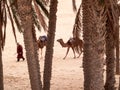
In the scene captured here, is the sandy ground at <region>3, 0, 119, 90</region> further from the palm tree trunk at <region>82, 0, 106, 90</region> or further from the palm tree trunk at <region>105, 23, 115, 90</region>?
the palm tree trunk at <region>82, 0, 106, 90</region>

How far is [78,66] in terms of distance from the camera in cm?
2416

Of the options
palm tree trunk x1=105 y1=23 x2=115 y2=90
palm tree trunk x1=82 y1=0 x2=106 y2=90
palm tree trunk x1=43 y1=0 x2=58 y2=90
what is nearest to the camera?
palm tree trunk x1=82 y1=0 x2=106 y2=90

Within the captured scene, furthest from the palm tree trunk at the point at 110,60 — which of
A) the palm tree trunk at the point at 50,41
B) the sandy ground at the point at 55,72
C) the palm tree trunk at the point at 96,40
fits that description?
the palm tree trunk at the point at 96,40

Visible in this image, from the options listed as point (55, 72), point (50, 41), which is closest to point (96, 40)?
point (50, 41)

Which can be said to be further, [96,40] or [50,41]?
[50,41]

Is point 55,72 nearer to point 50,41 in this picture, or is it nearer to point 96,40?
point 50,41

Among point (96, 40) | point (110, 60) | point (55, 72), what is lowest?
point (55, 72)

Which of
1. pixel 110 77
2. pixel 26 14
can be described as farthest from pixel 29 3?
pixel 110 77

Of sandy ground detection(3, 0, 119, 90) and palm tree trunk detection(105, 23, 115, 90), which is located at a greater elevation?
palm tree trunk detection(105, 23, 115, 90)

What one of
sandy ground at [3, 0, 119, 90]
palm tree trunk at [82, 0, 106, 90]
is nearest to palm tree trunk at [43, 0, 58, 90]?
palm tree trunk at [82, 0, 106, 90]

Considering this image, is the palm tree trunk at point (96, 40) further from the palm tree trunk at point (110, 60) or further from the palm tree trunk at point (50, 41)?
the palm tree trunk at point (110, 60)

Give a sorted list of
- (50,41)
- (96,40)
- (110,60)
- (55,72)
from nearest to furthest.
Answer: (96,40) → (50,41) → (110,60) → (55,72)

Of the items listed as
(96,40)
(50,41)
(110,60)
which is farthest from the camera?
(110,60)

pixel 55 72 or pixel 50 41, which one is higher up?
pixel 50 41
